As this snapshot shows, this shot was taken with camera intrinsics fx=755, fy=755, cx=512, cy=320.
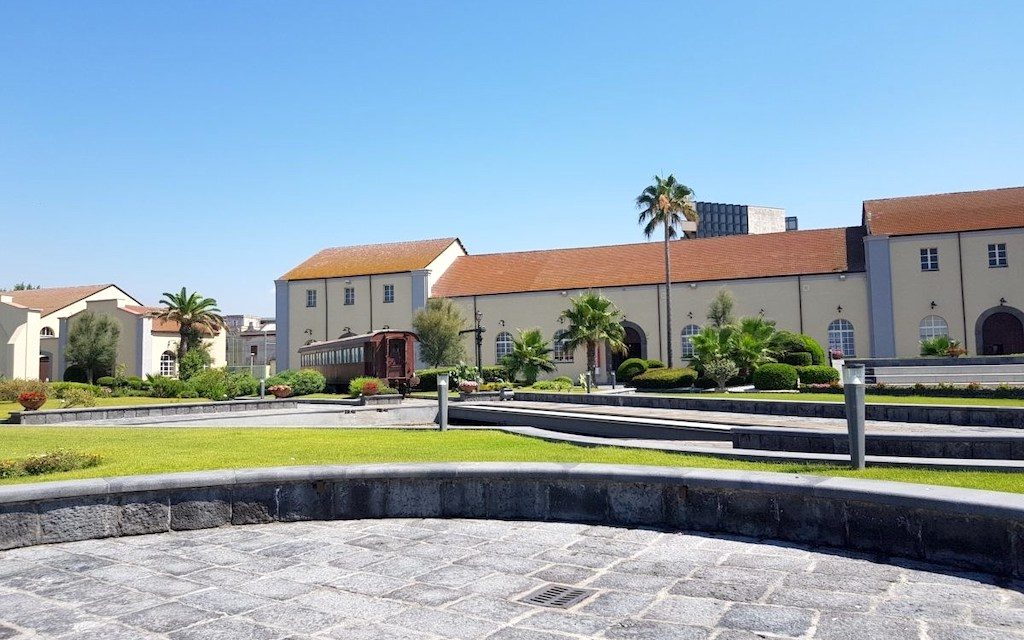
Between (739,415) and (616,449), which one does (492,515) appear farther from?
(739,415)

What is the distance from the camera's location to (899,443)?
31.1ft

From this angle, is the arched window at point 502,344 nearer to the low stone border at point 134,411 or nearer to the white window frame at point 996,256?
the low stone border at point 134,411

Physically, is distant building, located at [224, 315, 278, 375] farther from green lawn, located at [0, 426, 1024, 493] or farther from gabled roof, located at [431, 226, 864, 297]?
green lawn, located at [0, 426, 1024, 493]

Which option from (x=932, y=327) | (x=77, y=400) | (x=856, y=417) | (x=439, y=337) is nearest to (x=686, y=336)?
(x=932, y=327)

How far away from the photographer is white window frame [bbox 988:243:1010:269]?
38.4 m

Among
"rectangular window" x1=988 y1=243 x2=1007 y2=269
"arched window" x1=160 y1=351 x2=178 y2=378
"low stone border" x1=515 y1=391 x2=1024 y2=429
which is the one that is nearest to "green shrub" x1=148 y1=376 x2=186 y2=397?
"arched window" x1=160 y1=351 x2=178 y2=378

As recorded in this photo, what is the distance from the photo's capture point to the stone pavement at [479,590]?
416 centimetres

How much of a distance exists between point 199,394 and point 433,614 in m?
34.5

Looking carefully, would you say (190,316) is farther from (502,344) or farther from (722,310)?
(722,310)

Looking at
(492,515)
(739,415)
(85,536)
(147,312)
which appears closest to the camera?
(85,536)

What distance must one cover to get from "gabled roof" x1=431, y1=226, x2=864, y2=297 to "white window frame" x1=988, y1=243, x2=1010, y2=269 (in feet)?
19.7

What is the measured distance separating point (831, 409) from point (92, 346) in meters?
53.0

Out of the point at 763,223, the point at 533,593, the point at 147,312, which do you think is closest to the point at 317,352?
the point at 147,312

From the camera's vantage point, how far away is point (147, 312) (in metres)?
57.7
